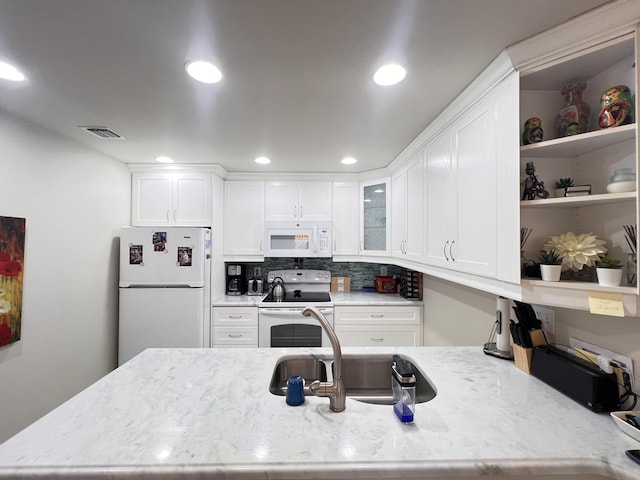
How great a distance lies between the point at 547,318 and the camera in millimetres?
1345

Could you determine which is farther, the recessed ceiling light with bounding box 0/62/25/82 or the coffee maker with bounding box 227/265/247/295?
the coffee maker with bounding box 227/265/247/295

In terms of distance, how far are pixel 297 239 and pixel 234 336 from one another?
1.24 m

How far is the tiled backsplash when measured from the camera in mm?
3420

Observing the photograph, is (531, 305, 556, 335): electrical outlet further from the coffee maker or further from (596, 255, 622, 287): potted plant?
the coffee maker

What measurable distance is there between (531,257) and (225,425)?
143cm

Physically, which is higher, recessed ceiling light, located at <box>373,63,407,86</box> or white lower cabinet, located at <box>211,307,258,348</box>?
recessed ceiling light, located at <box>373,63,407,86</box>

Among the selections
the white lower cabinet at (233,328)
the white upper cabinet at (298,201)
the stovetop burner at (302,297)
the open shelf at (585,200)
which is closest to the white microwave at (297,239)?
the white upper cabinet at (298,201)

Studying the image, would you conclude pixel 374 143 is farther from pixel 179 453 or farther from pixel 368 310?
pixel 179 453

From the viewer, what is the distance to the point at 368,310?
2.82 metres

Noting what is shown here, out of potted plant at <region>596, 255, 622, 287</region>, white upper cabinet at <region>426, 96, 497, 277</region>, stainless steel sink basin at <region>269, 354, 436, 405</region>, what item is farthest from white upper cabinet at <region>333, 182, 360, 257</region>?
potted plant at <region>596, 255, 622, 287</region>

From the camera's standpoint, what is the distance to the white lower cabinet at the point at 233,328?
278 cm

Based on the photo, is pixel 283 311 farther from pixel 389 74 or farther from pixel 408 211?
pixel 389 74

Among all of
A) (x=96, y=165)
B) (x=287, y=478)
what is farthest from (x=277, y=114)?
(x=96, y=165)

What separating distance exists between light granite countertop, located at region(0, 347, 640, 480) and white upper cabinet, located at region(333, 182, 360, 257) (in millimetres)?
2061
